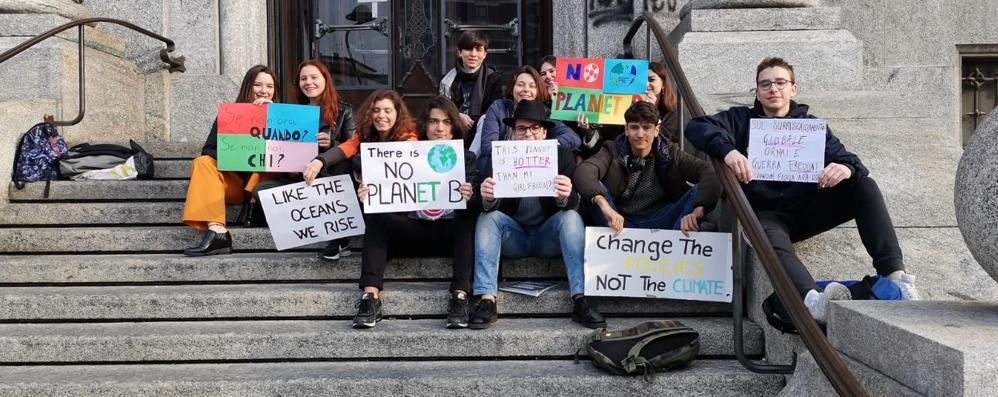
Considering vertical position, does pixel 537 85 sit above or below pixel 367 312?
above

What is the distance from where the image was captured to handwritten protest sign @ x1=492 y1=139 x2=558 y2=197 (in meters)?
4.92

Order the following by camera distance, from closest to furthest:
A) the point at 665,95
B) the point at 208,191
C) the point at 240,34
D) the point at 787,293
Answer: the point at 787,293, the point at 208,191, the point at 665,95, the point at 240,34

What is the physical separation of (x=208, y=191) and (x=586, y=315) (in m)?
2.61

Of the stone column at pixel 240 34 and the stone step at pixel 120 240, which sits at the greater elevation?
the stone column at pixel 240 34

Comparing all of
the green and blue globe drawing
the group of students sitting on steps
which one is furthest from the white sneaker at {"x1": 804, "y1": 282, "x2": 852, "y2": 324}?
the green and blue globe drawing

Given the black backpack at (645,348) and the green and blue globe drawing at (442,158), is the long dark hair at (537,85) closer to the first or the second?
the green and blue globe drawing at (442,158)

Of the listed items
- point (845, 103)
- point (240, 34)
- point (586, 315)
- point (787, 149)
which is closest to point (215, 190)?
point (586, 315)

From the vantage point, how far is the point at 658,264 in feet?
16.0

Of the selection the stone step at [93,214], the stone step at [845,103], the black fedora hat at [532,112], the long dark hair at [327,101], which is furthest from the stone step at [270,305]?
the stone step at [845,103]

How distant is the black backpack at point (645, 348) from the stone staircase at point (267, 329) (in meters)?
0.07

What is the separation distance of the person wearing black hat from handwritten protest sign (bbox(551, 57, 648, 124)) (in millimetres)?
792

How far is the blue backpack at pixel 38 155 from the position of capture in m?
6.38

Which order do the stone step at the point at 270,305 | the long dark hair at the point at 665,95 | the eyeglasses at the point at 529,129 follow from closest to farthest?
the stone step at the point at 270,305 < the eyeglasses at the point at 529,129 < the long dark hair at the point at 665,95

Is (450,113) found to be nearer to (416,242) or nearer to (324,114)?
(416,242)
